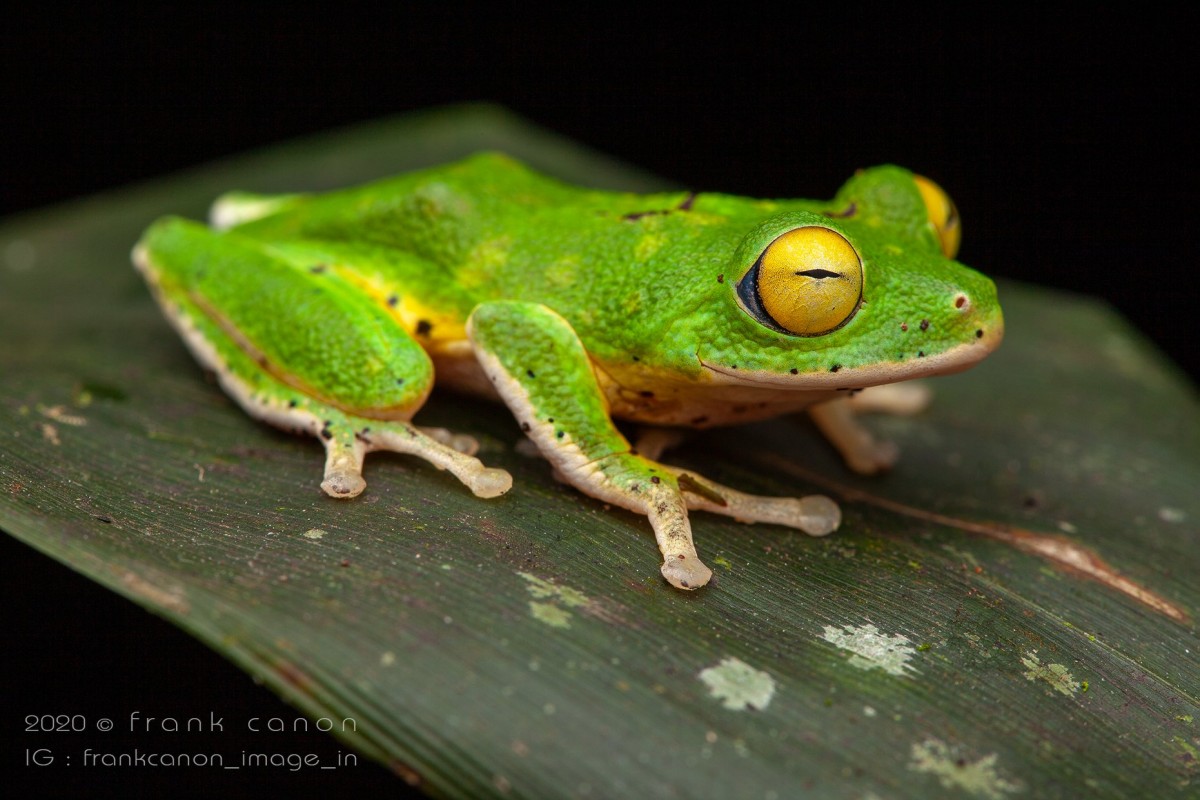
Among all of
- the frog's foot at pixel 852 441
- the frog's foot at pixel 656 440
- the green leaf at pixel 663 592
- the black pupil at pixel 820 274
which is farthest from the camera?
the frog's foot at pixel 852 441

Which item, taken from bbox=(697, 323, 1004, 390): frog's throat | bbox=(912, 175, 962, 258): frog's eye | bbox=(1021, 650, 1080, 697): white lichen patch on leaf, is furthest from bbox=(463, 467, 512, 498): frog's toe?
bbox=(912, 175, 962, 258): frog's eye

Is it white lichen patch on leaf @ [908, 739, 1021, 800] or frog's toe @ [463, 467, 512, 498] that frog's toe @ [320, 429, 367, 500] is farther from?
white lichen patch on leaf @ [908, 739, 1021, 800]

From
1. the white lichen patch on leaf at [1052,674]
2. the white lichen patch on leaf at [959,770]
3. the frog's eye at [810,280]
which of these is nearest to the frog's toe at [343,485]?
the frog's eye at [810,280]

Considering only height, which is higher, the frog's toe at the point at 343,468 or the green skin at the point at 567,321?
the green skin at the point at 567,321

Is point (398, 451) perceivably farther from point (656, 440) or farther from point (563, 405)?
point (656, 440)

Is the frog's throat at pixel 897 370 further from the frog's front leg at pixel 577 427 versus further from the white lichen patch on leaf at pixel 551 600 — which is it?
the white lichen patch on leaf at pixel 551 600

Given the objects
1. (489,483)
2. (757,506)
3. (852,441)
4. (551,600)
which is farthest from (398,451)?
(852,441)
